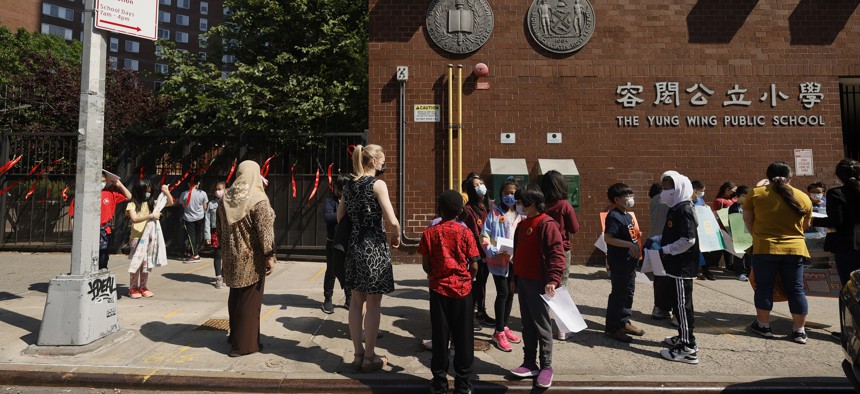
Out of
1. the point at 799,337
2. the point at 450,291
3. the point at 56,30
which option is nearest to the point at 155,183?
the point at 450,291

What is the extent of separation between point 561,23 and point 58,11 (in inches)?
2416

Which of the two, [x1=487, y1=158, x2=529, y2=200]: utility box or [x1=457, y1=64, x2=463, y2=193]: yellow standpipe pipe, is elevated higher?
[x1=457, y1=64, x2=463, y2=193]: yellow standpipe pipe

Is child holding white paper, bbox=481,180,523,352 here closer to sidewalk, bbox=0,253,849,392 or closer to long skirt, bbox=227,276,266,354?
sidewalk, bbox=0,253,849,392

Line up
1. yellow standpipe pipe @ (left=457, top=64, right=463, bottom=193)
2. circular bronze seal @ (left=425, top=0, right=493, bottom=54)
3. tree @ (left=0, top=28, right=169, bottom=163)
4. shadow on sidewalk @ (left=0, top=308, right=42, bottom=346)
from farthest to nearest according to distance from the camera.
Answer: tree @ (left=0, top=28, right=169, bottom=163)
circular bronze seal @ (left=425, top=0, right=493, bottom=54)
yellow standpipe pipe @ (left=457, top=64, right=463, bottom=193)
shadow on sidewalk @ (left=0, top=308, right=42, bottom=346)

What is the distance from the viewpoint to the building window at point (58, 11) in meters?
47.7

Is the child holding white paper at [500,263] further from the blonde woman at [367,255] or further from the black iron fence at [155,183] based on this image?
the black iron fence at [155,183]

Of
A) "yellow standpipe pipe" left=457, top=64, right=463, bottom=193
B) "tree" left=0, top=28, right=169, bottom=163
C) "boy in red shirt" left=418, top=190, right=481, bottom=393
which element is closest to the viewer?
"boy in red shirt" left=418, top=190, right=481, bottom=393

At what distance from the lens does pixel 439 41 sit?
9312mm

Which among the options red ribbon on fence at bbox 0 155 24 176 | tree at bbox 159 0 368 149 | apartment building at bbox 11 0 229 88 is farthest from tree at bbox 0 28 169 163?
apartment building at bbox 11 0 229 88

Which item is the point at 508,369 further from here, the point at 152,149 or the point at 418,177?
the point at 152,149

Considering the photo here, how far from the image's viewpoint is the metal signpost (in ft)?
14.0

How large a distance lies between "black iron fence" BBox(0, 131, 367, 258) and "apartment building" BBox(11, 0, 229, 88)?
3213 cm

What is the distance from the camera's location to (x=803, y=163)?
9.10m

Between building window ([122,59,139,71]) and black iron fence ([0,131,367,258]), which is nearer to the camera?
black iron fence ([0,131,367,258])
